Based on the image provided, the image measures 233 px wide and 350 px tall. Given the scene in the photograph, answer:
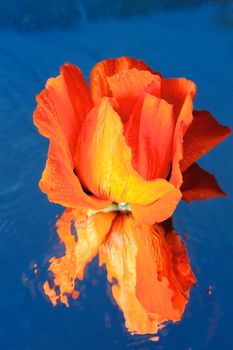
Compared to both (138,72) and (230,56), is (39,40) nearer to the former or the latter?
(230,56)

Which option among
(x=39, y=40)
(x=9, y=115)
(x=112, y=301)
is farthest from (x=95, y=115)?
(x=39, y=40)

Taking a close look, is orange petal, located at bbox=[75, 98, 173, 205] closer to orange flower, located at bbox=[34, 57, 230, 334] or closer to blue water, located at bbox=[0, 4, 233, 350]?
orange flower, located at bbox=[34, 57, 230, 334]

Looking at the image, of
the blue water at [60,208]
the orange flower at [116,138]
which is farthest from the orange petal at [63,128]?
the blue water at [60,208]

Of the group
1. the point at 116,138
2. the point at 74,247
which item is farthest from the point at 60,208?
the point at 116,138

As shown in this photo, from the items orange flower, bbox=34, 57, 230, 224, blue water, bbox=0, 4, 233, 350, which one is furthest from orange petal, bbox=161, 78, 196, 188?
blue water, bbox=0, 4, 233, 350

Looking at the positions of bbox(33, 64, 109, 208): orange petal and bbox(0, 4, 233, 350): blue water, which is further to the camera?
bbox(0, 4, 233, 350): blue water
